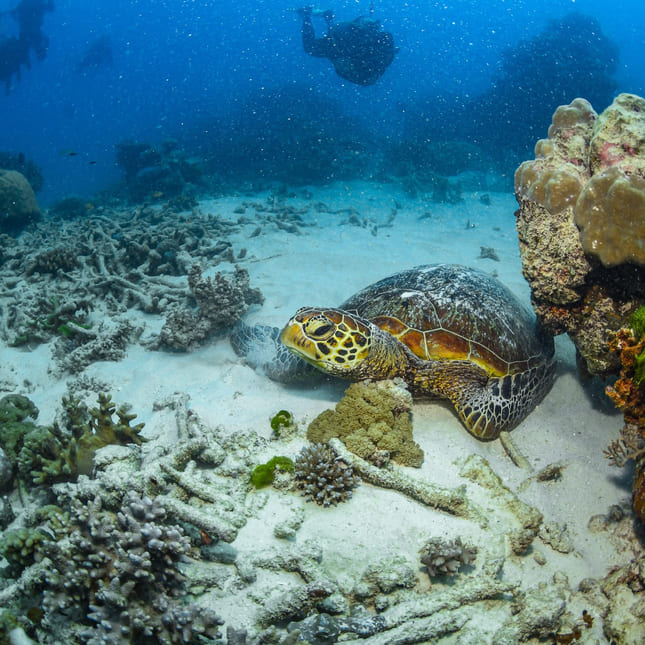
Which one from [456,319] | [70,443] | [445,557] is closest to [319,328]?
[456,319]

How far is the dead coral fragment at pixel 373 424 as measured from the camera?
109 inches

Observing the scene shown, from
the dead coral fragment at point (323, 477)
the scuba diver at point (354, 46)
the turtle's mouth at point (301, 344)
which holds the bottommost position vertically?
the dead coral fragment at point (323, 477)

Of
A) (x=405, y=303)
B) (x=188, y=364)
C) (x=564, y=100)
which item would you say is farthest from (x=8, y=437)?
(x=564, y=100)

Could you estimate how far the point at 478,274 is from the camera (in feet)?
14.4

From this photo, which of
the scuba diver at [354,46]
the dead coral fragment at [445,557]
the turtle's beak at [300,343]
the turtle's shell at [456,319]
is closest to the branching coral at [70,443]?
the turtle's beak at [300,343]

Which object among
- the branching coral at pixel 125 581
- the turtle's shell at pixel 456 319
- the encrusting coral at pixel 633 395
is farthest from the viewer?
the turtle's shell at pixel 456 319

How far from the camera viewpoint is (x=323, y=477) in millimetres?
2480

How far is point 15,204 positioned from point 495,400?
13.3 m

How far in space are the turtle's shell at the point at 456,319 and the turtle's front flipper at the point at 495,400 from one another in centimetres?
16

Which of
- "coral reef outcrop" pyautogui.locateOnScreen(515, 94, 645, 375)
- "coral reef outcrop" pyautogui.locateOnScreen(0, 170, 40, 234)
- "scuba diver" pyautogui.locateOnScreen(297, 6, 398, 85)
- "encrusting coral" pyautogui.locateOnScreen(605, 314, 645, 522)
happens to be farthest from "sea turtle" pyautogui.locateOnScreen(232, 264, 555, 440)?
"scuba diver" pyautogui.locateOnScreen(297, 6, 398, 85)

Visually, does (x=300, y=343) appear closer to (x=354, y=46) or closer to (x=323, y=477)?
(x=323, y=477)

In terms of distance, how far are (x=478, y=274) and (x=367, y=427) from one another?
238 cm

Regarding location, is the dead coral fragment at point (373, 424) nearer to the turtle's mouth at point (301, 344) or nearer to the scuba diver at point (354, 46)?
the turtle's mouth at point (301, 344)

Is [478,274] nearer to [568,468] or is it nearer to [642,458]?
[568,468]
